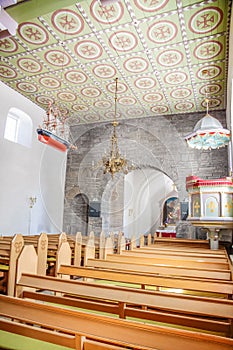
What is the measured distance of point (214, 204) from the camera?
18.4 feet

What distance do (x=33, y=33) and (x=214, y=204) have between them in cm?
522

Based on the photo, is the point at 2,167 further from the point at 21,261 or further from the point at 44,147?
the point at 21,261

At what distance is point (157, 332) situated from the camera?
133 cm

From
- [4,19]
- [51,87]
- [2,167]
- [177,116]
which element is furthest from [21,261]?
[177,116]

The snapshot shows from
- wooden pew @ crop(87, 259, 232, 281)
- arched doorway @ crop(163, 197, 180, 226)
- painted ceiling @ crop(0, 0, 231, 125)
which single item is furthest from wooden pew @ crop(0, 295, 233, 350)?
arched doorway @ crop(163, 197, 180, 226)

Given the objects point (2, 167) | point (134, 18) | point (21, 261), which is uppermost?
point (134, 18)

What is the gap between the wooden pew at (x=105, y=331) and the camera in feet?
4.15

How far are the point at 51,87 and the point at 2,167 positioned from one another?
270 cm

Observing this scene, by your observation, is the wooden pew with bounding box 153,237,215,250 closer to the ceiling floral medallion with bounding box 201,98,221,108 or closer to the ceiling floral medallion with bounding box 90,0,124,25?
the ceiling floral medallion with bounding box 201,98,221,108

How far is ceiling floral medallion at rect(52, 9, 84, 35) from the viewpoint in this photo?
494cm

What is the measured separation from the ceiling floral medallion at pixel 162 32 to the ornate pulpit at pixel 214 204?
10.2ft

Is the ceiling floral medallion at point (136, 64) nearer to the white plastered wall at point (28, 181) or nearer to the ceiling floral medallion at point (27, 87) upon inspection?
the ceiling floral medallion at point (27, 87)

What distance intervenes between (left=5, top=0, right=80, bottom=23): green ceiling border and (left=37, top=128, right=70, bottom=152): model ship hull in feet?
6.56

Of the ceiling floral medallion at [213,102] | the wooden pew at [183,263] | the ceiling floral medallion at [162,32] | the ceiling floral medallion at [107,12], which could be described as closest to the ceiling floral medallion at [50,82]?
the ceiling floral medallion at [107,12]
